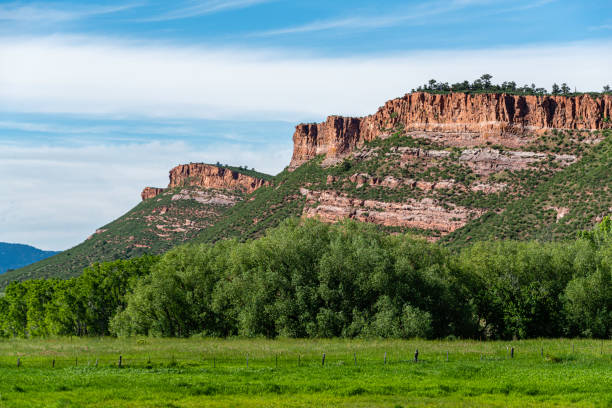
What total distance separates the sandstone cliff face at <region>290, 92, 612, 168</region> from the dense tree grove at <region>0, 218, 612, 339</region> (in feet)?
283

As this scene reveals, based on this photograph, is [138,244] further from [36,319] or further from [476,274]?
[476,274]

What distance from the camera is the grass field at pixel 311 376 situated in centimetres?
2844

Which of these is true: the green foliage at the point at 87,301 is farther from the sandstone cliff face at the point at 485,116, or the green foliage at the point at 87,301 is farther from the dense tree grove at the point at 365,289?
the sandstone cliff face at the point at 485,116

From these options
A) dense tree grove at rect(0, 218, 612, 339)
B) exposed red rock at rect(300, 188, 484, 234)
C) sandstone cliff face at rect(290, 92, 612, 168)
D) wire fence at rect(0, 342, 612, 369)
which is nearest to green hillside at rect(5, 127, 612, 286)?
exposed red rock at rect(300, 188, 484, 234)

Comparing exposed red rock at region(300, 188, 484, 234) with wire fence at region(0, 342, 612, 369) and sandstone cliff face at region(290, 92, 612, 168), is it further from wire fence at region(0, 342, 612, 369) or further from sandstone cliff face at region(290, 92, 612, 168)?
wire fence at region(0, 342, 612, 369)

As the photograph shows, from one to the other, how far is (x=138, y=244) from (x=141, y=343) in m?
141

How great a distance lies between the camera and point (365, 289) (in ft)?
189

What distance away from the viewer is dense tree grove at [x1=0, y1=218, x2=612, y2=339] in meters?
57.1

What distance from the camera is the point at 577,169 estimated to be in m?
124

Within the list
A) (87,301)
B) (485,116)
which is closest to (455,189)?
(485,116)

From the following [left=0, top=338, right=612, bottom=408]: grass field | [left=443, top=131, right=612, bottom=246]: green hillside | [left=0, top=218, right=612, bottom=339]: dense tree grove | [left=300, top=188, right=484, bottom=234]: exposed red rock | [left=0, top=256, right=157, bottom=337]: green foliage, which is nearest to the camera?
[left=0, top=338, right=612, bottom=408]: grass field

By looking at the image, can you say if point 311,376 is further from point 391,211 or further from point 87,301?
point 391,211

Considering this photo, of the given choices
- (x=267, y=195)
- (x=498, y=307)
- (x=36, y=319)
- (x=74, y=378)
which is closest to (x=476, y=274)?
(x=498, y=307)

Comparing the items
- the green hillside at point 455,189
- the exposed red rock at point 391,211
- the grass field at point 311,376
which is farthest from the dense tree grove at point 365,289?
the exposed red rock at point 391,211
